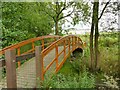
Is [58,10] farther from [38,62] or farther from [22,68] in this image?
[38,62]

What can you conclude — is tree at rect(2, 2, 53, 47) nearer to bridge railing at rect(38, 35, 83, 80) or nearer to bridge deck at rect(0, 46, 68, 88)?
bridge deck at rect(0, 46, 68, 88)

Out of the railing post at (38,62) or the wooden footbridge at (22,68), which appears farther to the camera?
the railing post at (38,62)

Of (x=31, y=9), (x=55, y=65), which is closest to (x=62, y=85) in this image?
(x=55, y=65)

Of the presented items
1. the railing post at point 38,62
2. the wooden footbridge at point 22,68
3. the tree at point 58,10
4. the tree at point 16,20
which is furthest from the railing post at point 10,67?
the tree at point 58,10

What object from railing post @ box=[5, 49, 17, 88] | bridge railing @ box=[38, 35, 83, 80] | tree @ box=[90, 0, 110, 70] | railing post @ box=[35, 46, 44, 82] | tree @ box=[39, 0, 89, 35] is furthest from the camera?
tree @ box=[39, 0, 89, 35]

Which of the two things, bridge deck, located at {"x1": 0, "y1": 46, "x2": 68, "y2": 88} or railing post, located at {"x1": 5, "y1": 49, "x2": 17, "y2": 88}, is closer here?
railing post, located at {"x1": 5, "y1": 49, "x2": 17, "y2": 88}

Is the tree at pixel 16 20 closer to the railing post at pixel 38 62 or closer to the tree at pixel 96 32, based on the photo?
the railing post at pixel 38 62

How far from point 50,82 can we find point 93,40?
2390 millimetres

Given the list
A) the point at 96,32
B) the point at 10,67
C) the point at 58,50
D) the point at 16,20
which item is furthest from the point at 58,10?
the point at 10,67

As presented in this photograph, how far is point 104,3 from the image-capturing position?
3.70 metres

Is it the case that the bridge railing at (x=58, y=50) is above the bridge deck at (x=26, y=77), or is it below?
above

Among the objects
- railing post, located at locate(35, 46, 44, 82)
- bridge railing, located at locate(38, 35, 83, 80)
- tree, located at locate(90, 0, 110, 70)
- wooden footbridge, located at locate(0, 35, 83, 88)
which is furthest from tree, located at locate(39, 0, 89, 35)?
railing post, located at locate(35, 46, 44, 82)

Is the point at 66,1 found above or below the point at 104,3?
above

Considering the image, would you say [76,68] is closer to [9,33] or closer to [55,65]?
[55,65]
